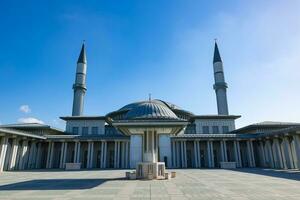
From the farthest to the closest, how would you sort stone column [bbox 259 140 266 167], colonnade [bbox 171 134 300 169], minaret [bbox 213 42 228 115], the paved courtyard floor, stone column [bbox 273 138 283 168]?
minaret [bbox 213 42 228 115] < stone column [bbox 259 140 266 167] < colonnade [bbox 171 134 300 169] < stone column [bbox 273 138 283 168] < the paved courtyard floor

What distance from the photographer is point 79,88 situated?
5856 centimetres

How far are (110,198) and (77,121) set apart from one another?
44.4 meters

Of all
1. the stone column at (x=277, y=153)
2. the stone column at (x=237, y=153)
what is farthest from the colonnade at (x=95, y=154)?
the stone column at (x=277, y=153)

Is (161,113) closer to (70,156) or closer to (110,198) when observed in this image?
(110,198)

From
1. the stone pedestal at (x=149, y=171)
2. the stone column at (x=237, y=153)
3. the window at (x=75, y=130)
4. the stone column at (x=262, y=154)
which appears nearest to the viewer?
the stone pedestal at (x=149, y=171)

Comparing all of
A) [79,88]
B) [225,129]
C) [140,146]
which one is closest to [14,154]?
[140,146]

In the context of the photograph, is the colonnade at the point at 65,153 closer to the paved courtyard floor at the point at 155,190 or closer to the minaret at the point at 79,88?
the minaret at the point at 79,88

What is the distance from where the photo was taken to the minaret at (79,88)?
57.0 metres

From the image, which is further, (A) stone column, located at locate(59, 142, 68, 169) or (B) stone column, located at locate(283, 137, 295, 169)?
(A) stone column, located at locate(59, 142, 68, 169)

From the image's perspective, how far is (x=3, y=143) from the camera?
31375mm

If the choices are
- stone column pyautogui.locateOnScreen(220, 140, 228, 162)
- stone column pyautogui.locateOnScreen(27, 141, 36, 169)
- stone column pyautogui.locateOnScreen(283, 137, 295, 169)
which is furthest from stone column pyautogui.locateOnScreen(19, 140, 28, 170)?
stone column pyautogui.locateOnScreen(283, 137, 295, 169)

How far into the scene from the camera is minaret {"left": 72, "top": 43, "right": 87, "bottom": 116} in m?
57.0

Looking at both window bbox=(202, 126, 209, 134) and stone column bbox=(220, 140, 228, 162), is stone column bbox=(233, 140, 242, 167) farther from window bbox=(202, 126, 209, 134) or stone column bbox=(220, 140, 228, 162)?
window bbox=(202, 126, 209, 134)

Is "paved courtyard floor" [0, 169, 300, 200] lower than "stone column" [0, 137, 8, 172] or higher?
lower
